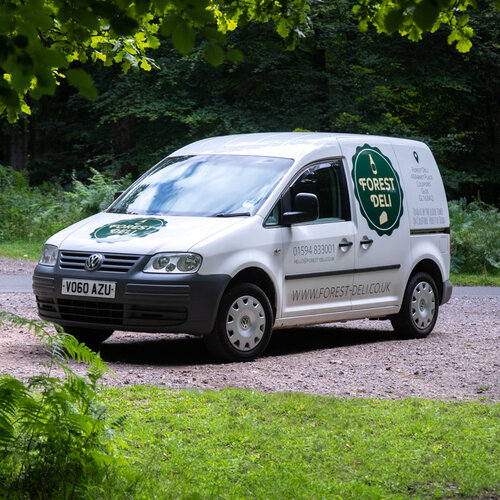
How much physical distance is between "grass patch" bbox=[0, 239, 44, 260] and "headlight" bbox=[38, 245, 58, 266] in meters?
10.5

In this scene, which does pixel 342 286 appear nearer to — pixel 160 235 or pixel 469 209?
pixel 160 235

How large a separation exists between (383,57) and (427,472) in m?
23.4

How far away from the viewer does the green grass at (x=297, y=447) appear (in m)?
5.02

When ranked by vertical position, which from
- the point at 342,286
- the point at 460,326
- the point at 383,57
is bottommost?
the point at 460,326

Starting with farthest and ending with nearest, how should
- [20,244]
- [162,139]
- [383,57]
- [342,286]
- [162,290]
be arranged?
1. [162,139]
2. [383,57]
3. [20,244]
4. [342,286]
5. [162,290]

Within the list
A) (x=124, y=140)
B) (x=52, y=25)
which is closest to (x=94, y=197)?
(x=124, y=140)

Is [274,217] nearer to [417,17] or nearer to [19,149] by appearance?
[417,17]

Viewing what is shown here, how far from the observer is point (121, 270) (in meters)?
8.91

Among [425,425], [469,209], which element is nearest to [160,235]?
[425,425]

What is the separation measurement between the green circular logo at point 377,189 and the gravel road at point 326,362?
4.16 feet

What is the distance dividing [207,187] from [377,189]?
196cm

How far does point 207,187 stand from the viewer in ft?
32.7

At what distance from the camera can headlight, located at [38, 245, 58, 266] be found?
30.8 feet

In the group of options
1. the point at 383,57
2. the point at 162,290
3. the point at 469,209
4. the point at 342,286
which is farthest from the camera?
the point at 383,57
